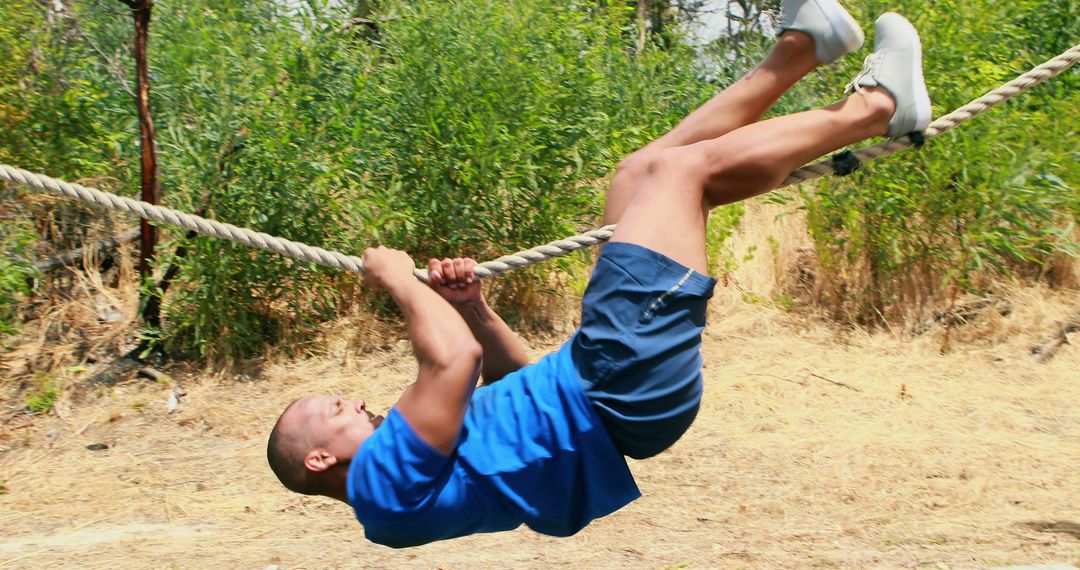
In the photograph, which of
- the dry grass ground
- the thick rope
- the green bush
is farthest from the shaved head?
the green bush

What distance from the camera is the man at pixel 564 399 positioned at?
2.15 meters

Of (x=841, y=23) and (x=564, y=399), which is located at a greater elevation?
(x=841, y=23)

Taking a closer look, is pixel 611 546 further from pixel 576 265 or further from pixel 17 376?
pixel 17 376

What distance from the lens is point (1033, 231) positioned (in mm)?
6543

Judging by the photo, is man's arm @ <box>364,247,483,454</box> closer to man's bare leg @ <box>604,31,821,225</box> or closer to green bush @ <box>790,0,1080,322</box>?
man's bare leg @ <box>604,31,821,225</box>

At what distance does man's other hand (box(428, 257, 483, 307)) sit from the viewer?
2525 millimetres

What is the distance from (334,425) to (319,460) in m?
0.09

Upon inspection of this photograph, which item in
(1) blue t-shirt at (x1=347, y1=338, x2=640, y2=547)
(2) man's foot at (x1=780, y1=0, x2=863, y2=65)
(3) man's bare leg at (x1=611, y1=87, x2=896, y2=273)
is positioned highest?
(2) man's foot at (x1=780, y1=0, x2=863, y2=65)

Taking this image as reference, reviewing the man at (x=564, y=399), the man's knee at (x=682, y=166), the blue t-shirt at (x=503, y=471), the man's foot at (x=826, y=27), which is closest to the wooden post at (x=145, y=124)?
the man at (x=564, y=399)

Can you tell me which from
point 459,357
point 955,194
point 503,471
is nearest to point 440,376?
point 459,357

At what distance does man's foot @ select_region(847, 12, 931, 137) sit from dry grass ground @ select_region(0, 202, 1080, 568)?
7.12 ft

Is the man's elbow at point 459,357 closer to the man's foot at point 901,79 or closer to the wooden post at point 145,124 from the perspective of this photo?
the man's foot at point 901,79

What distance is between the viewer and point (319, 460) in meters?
2.31

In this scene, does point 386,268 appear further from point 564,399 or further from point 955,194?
point 955,194
